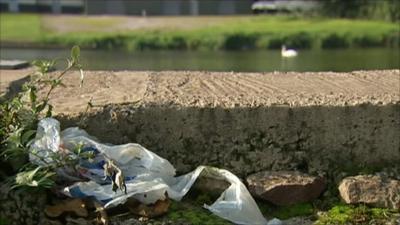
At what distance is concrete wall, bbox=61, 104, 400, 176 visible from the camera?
4.16 metres

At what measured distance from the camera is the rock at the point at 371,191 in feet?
13.0

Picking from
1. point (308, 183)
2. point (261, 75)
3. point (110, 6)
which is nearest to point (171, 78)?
point (261, 75)

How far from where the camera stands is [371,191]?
400 cm

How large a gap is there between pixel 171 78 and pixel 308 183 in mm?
1460

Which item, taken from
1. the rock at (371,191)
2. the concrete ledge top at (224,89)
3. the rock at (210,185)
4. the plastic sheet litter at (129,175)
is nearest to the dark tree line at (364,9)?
the concrete ledge top at (224,89)

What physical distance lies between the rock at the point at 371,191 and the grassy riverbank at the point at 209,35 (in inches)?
937

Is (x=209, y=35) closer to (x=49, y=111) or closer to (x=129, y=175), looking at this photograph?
(x=49, y=111)

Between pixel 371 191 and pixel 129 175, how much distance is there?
4.45 feet

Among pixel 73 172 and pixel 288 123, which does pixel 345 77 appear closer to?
pixel 288 123

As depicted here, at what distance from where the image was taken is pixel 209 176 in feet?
13.4

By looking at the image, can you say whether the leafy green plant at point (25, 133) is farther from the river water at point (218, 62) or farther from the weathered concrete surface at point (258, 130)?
the river water at point (218, 62)

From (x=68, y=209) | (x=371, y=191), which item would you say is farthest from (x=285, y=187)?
(x=68, y=209)

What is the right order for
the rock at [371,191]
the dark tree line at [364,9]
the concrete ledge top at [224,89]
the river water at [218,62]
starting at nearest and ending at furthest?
the rock at [371,191] → the concrete ledge top at [224,89] → the river water at [218,62] → the dark tree line at [364,9]

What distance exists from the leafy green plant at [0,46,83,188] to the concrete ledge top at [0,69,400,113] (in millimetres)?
317
